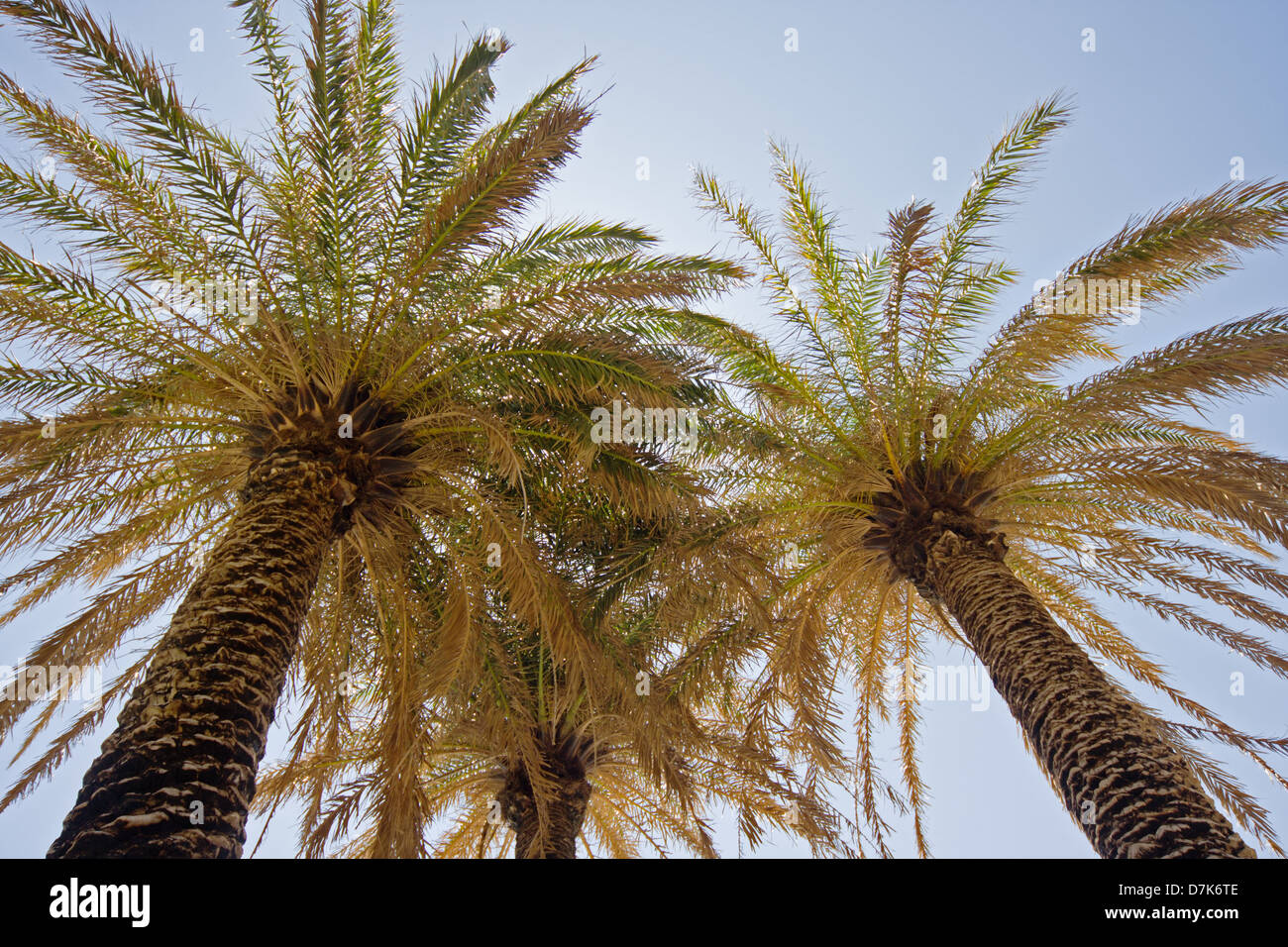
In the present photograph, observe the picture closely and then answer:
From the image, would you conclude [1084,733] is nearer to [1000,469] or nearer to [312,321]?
[1000,469]

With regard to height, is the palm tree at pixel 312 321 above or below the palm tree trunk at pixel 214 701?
above

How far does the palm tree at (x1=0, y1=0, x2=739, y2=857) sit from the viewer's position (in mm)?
6152

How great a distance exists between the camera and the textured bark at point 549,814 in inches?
313

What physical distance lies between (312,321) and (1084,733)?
6.44 m

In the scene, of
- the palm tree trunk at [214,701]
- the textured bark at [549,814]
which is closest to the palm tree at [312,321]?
the palm tree trunk at [214,701]

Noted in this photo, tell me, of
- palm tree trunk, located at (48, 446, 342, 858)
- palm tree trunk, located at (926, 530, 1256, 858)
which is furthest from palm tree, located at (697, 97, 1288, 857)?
palm tree trunk, located at (48, 446, 342, 858)

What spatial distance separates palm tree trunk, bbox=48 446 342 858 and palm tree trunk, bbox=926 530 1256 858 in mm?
4855

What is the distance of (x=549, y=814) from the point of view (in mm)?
8227

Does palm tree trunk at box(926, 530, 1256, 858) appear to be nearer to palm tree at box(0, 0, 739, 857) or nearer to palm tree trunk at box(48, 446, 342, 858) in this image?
palm tree at box(0, 0, 739, 857)

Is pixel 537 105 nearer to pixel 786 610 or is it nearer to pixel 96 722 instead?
pixel 786 610

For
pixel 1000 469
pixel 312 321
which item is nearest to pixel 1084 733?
pixel 1000 469

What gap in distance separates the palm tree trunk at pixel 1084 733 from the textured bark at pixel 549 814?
4.31m

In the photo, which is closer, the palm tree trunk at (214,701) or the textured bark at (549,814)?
the palm tree trunk at (214,701)

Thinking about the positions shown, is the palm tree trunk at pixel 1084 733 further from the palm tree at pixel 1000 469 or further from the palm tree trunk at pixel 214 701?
the palm tree trunk at pixel 214 701
